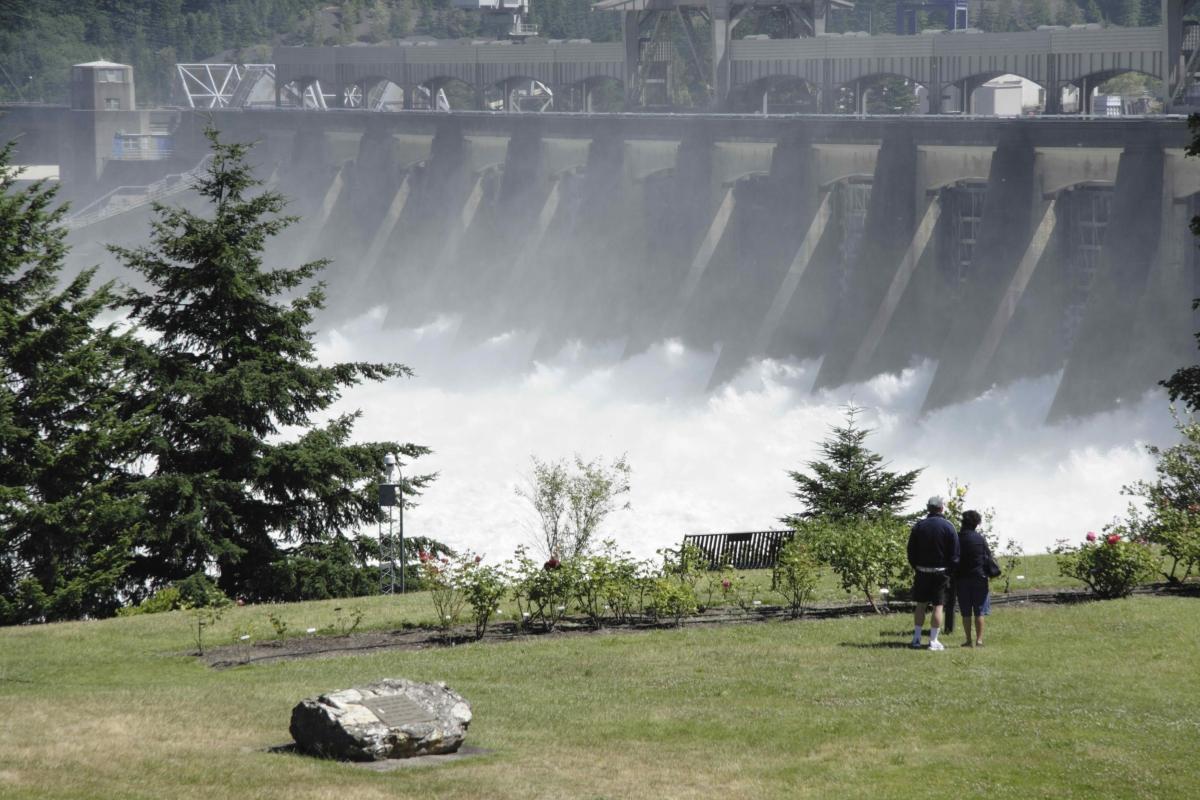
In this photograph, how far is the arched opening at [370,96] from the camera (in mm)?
98625

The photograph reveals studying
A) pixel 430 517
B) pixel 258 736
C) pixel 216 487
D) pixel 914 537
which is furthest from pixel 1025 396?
pixel 258 736

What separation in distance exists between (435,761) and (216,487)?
47.4ft

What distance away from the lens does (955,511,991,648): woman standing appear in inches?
669

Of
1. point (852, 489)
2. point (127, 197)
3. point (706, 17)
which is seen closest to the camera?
point (852, 489)

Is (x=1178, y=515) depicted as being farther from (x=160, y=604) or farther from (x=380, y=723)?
(x=160, y=604)

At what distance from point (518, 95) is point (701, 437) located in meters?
49.9

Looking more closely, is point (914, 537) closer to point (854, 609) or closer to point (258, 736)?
point (854, 609)

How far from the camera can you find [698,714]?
14805mm

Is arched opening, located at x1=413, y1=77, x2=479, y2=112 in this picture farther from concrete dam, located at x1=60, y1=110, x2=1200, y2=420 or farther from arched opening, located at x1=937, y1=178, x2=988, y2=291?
arched opening, located at x1=937, y1=178, x2=988, y2=291

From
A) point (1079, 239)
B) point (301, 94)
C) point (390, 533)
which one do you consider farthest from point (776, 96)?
point (390, 533)

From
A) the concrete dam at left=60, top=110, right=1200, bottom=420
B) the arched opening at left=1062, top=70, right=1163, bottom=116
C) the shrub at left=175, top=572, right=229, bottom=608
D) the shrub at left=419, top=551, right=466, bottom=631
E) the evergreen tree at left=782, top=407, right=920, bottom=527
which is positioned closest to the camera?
the shrub at left=419, top=551, right=466, bottom=631

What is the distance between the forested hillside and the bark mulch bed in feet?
359

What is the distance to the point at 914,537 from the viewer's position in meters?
17.3

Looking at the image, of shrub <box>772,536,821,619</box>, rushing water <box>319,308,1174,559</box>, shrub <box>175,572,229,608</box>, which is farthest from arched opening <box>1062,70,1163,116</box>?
shrub <box>175,572,229,608</box>
